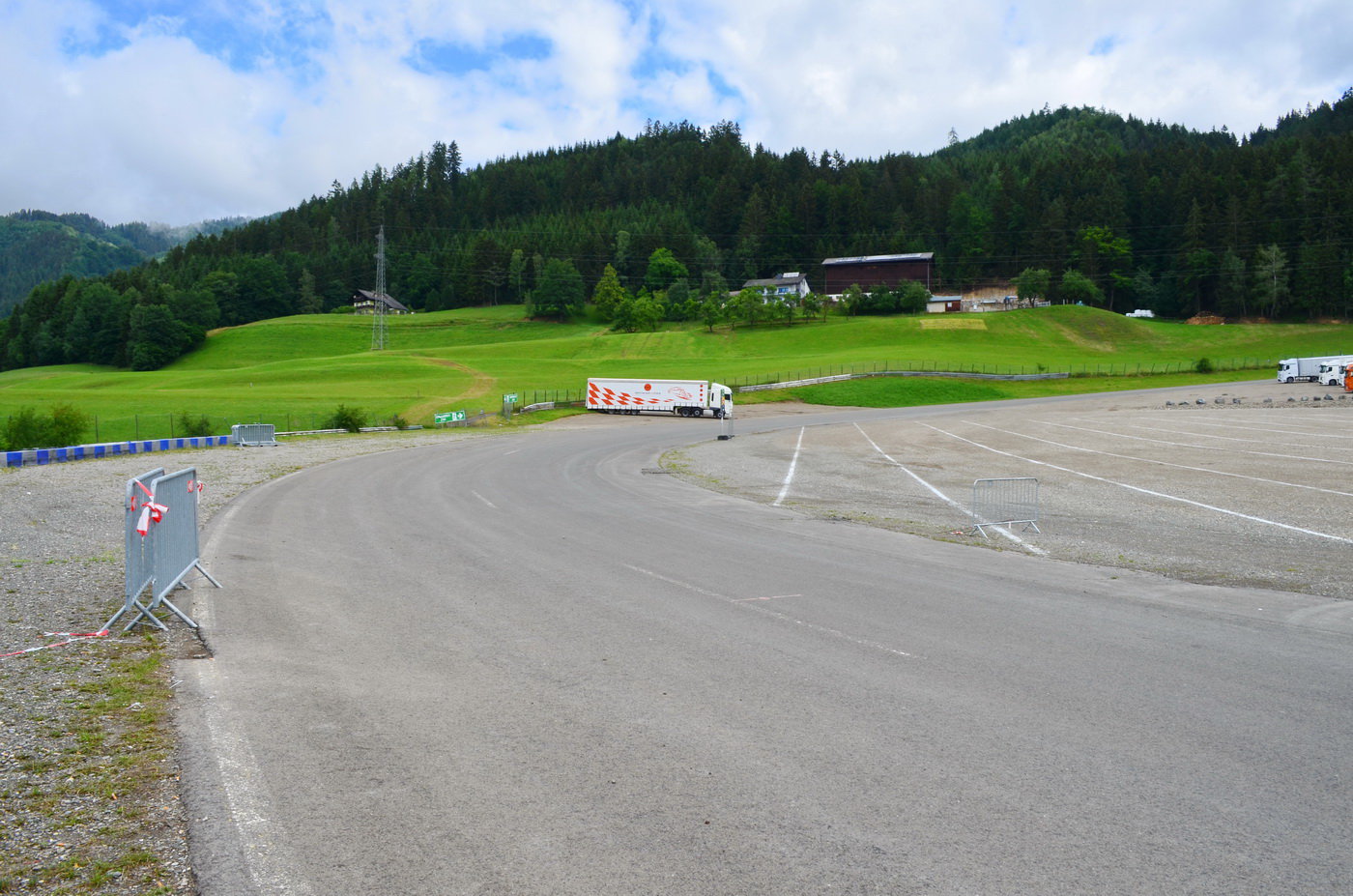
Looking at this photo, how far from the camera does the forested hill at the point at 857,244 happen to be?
125375 millimetres

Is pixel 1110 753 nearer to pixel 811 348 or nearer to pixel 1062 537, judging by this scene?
pixel 1062 537

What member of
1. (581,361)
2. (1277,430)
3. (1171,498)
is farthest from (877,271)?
(1171,498)

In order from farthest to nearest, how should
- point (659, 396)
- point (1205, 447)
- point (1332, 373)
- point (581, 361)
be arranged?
1. point (581, 361)
2. point (1332, 373)
3. point (659, 396)
4. point (1205, 447)

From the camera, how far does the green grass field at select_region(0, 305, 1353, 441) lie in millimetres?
69125

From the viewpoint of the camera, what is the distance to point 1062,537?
16953 mm

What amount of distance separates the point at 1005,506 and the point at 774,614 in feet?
35.4

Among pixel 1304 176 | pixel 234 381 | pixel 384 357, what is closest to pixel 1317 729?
pixel 234 381

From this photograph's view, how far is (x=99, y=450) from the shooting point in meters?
39.4

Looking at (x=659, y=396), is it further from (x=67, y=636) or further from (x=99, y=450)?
(x=67, y=636)

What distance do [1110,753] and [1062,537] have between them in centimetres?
1138

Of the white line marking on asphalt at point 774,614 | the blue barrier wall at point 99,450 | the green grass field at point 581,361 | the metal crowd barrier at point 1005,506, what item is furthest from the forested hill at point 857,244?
the white line marking on asphalt at point 774,614

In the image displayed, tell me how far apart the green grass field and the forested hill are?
9.95 meters

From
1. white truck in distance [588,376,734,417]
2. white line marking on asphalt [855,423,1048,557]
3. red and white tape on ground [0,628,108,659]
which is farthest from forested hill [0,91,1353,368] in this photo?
red and white tape on ground [0,628,108,659]

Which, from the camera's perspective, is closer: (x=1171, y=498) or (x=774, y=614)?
(x=774, y=614)
